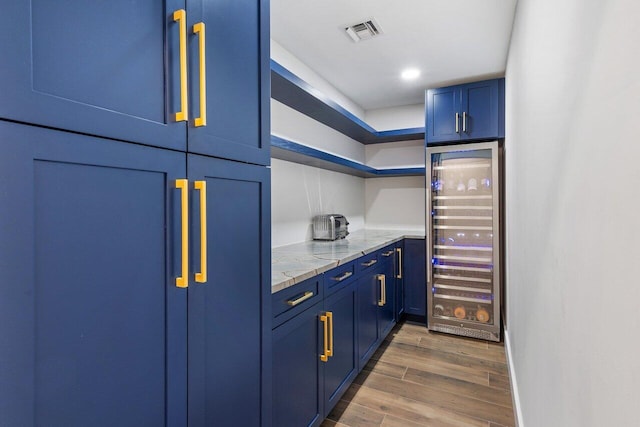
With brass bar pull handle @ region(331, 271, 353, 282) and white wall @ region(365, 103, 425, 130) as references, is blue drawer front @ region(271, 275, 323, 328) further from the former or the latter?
white wall @ region(365, 103, 425, 130)

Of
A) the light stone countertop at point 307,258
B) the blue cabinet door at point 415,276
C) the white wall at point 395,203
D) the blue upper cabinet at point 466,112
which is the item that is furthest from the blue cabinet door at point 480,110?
the light stone countertop at point 307,258

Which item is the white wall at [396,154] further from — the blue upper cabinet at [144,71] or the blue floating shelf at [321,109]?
the blue upper cabinet at [144,71]

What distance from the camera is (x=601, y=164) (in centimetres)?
65

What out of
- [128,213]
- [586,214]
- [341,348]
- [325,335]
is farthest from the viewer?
[341,348]

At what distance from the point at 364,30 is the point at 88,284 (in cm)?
228

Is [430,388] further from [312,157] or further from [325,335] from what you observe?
[312,157]

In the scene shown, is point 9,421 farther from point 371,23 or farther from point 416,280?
point 416,280

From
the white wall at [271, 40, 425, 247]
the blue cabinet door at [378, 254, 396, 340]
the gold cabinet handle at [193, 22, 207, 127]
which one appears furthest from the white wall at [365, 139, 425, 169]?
the gold cabinet handle at [193, 22, 207, 127]

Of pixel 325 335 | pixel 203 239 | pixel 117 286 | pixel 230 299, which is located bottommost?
pixel 325 335

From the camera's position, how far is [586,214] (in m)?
0.73

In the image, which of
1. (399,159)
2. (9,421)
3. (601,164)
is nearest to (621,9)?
(601,164)

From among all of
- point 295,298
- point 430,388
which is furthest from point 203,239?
point 430,388

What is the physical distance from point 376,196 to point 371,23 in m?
2.36

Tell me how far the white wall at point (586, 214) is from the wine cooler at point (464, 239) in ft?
6.41
